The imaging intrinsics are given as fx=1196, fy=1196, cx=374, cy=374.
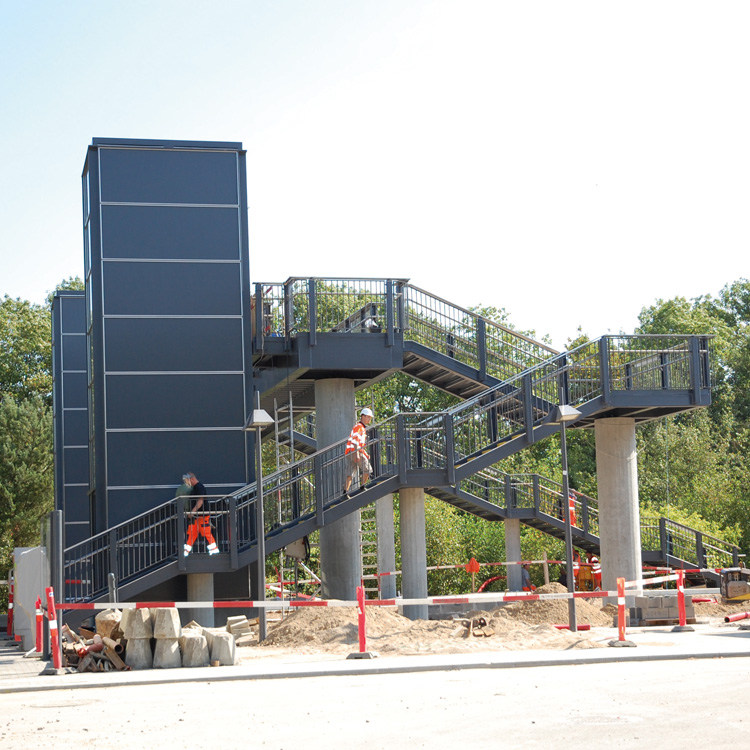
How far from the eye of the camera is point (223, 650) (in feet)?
57.5

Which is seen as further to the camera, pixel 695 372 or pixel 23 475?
pixel 23 475

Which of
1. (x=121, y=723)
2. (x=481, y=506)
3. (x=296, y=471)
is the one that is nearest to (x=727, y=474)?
(x=481, y=506)

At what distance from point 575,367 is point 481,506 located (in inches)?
290

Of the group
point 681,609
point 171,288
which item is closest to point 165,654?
point 171,288

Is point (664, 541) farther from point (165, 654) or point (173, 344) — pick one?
point (165, 654)

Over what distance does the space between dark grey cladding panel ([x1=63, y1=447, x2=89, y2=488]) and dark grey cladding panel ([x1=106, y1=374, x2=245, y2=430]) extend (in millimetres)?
13119

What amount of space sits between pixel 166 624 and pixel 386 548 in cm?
1541

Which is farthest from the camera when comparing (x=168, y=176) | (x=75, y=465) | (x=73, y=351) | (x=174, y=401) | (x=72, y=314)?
(x=72, y=314)

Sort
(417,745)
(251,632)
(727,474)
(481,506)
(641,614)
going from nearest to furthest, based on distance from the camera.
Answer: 1. (417,745)
2. (251,632)
3. (641,614)
4. (481,506)
5. (727,474)

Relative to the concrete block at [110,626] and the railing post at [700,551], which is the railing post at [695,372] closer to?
the railing post at [700,551]

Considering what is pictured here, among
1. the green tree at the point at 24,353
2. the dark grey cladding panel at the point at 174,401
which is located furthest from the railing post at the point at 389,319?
the green tree at the point at 24,353

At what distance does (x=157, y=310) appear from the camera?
83.4 feet

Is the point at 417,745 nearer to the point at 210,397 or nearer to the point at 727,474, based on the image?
the point at 210,397

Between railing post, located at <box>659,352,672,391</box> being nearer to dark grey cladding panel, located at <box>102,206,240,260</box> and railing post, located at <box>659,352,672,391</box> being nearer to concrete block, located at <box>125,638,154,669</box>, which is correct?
dark grey cladding panel, located at <box>102,206,240,260</box>
